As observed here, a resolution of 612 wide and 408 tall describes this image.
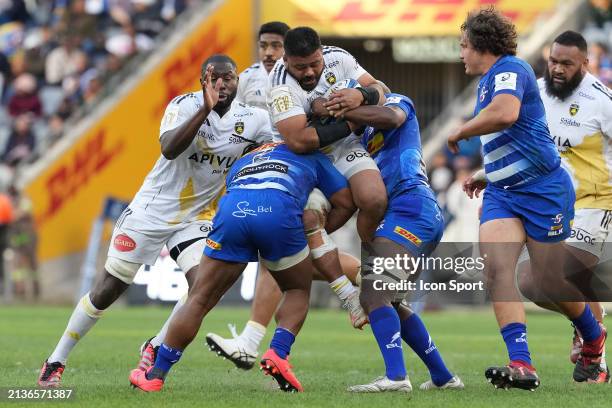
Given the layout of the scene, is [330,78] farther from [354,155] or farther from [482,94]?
[482,94]

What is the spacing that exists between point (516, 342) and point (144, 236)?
287cm

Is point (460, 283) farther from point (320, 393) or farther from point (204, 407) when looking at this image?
point (204, 407)

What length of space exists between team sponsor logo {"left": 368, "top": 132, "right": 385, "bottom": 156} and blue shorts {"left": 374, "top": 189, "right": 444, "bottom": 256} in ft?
1.40

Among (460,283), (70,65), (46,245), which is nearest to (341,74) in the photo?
(460,283)

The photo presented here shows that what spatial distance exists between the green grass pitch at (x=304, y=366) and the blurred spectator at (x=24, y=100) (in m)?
8.32

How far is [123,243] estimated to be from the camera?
9.56 metres

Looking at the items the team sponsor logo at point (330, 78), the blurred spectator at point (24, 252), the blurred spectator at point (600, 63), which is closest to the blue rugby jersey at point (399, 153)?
the team sponsor logo at point (330, 78)

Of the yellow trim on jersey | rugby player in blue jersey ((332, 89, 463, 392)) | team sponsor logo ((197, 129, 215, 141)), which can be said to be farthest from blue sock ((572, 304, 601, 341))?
team sponsor logo ((197, 129, 215, 141))

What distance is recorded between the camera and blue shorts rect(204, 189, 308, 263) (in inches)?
325

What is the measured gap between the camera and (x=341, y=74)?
9094mm

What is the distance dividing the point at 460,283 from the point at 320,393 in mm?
2173

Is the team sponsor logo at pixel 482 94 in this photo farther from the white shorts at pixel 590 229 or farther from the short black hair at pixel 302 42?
the white shorts at pixel 590 229

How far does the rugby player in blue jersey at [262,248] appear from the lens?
8.29 m

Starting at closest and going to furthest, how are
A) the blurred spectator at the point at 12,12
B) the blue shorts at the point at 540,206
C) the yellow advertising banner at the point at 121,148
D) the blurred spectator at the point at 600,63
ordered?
the blue shorts at the point at 540,206 < the blurred spectator at the point at 600,63 < the yellow advertising banner at the point at 121,148 < the blurred spectator at the point at 12,12
